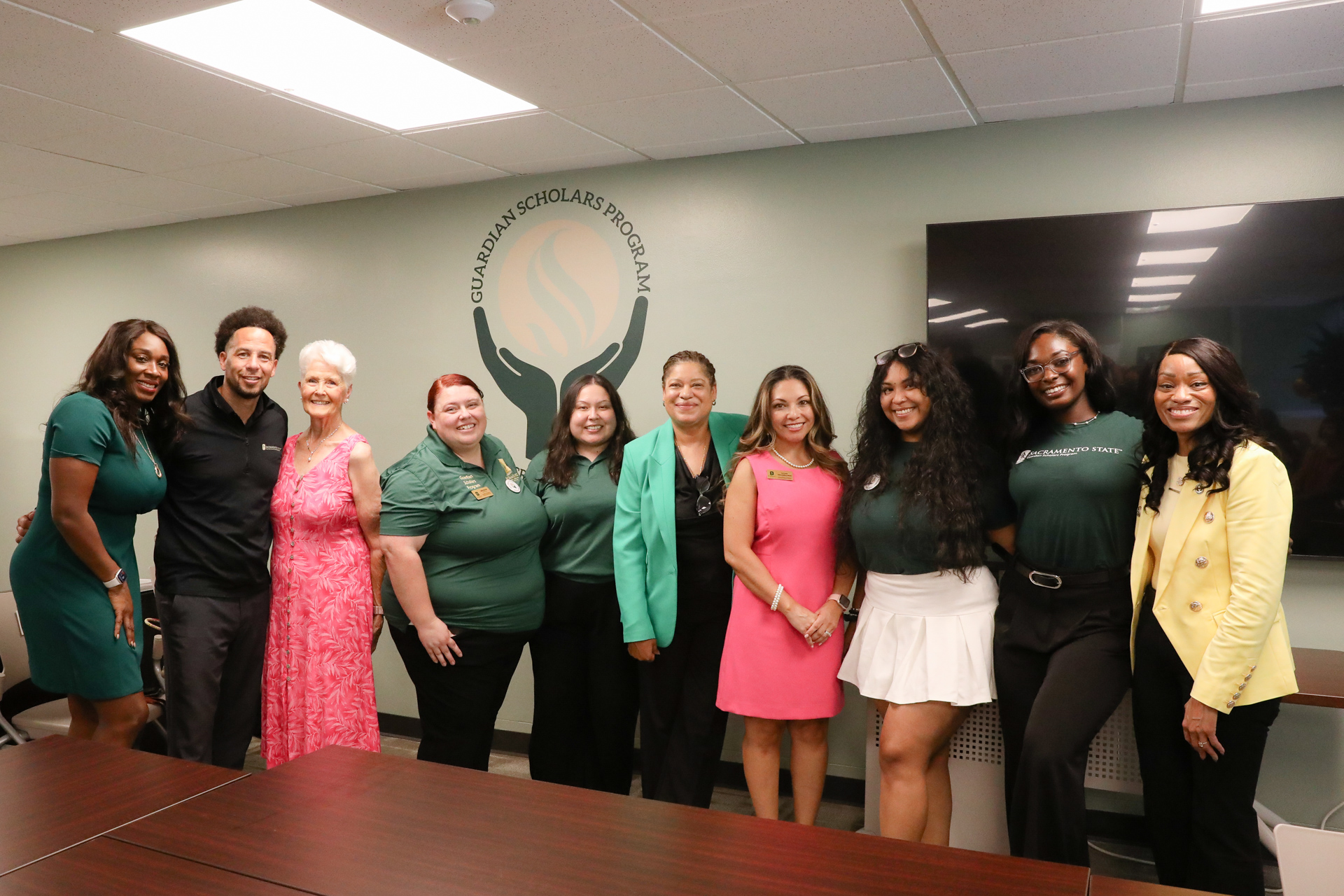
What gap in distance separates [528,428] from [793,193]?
1.63 m

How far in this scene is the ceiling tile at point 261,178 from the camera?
164 inches

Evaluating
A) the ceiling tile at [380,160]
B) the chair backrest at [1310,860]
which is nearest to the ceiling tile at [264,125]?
the ceiling tile at [380,160]

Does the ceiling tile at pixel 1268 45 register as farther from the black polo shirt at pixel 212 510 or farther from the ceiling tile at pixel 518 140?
the black polo shirt at pixel 212 510

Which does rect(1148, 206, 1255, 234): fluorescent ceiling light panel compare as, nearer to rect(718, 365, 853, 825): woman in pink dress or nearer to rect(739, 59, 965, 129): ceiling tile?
rect(739, 59, 965, 129): ceiling tile

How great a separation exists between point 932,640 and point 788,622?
18.2 inches

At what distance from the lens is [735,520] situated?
10.1 feet

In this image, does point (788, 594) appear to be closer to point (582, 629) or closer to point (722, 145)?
point (582, 629)

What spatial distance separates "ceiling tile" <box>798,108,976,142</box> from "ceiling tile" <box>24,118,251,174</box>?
7.89 feet

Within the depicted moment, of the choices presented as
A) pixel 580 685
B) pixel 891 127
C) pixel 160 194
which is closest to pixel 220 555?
pixel 580 685

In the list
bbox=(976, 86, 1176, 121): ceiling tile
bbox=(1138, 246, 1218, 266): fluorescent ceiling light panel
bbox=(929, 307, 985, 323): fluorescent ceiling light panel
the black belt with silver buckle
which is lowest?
the black belt with silver buckle

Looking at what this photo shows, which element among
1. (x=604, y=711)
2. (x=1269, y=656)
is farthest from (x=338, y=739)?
(x=1269, y=656)

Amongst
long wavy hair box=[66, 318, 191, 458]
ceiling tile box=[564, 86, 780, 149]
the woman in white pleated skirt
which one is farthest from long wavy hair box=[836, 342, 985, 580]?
long wavy hair box=[66, 318, 191, 458]

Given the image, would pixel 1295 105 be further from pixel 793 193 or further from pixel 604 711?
pixel 604 711

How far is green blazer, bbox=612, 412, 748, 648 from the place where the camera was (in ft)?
10.4
